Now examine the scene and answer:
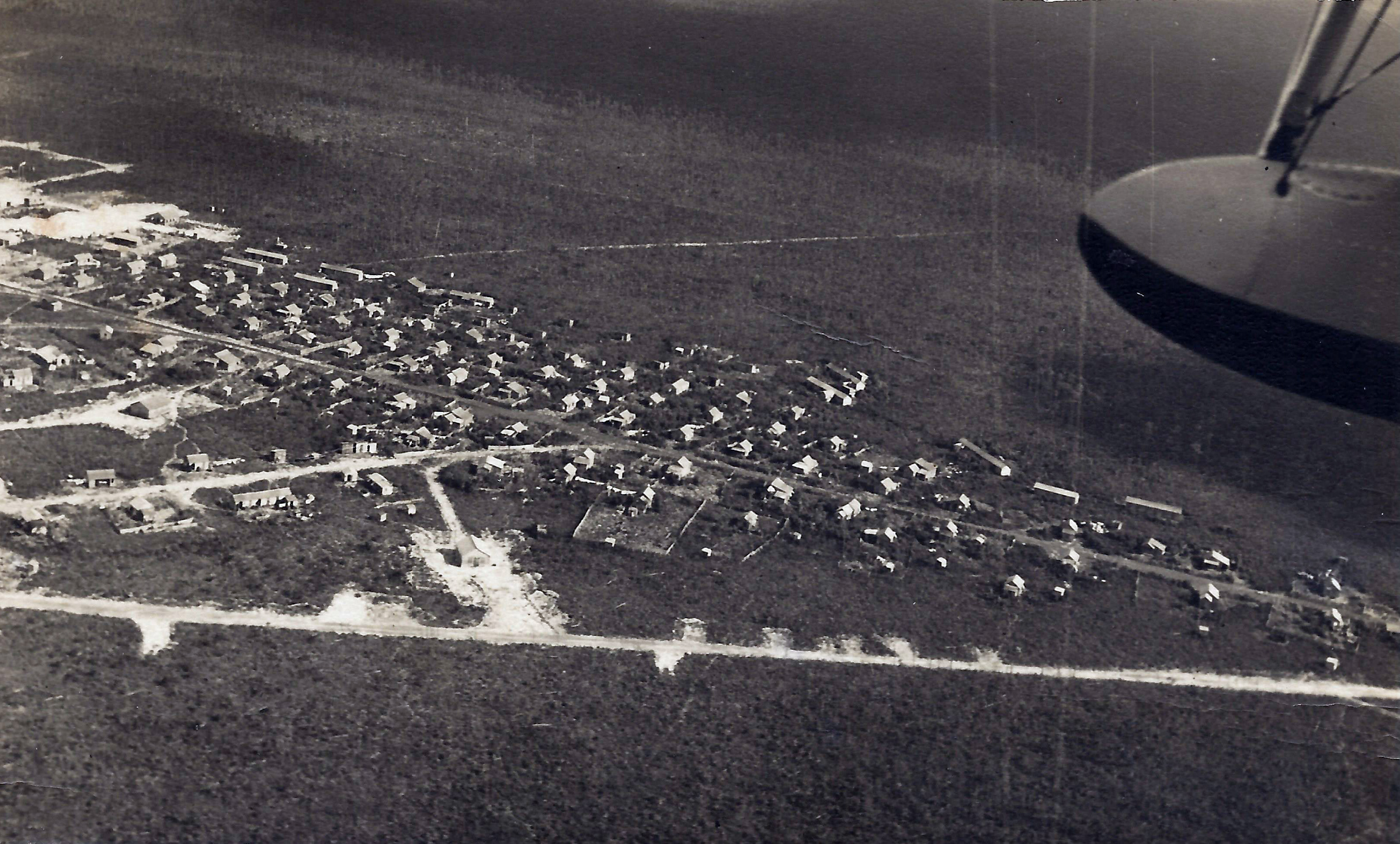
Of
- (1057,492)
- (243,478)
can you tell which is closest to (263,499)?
(243,478)

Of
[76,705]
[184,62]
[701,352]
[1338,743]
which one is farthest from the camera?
[184,62]

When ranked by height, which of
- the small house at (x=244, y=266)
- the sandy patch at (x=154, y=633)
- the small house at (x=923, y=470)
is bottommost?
the small house at (x=923, y=470)

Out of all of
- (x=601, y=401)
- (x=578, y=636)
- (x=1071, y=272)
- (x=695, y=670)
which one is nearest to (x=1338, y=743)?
(x=695, y=670)

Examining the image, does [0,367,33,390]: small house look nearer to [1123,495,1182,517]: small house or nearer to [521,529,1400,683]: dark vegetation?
[521,529,1400,683]: dark vegetation

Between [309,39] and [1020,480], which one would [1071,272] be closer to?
[1020,480]

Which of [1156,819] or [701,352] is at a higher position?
[701,352]

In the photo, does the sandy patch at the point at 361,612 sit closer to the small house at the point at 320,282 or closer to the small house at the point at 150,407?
the small house at the point at 150,407

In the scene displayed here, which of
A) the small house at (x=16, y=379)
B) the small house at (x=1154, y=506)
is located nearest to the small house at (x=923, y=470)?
the small house at (x=1154, y=506)

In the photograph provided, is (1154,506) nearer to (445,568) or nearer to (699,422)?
(699,422)

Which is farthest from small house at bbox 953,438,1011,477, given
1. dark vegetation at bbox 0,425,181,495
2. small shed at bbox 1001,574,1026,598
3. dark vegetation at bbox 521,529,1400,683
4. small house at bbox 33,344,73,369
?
small house at bbox 33,344,73,369
